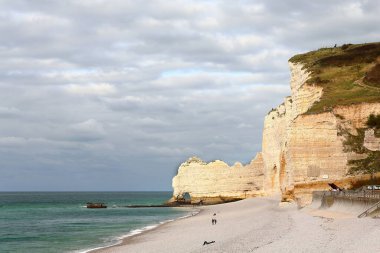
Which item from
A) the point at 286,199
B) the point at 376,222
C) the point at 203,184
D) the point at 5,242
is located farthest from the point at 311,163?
the point at 203,184

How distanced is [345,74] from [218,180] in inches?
2010

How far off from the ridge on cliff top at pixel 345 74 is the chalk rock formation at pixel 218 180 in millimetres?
32821

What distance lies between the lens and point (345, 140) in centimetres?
5344

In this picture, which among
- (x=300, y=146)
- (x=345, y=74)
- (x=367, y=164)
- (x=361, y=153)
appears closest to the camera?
(x=367, y=164)

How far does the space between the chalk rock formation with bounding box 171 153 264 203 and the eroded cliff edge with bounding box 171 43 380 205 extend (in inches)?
150

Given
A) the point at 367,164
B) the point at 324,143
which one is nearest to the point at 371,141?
the point at 367,164

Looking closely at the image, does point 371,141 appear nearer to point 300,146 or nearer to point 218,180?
point 300,146

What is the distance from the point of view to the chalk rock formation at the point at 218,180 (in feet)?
371

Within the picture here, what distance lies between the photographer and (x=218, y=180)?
11762 centimetres

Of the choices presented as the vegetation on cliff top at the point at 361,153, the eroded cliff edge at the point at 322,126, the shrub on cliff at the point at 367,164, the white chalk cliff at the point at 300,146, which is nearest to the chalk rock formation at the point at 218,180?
the white chalk cliff at the point at 300,146

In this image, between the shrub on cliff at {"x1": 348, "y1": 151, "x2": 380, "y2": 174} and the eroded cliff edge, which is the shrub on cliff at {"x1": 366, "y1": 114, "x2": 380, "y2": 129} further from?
the shrub on cliff at {"x1": 348, "y1": 151, "x2": 380, "y2": 174}

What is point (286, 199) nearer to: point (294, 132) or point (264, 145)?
point (294, 132)

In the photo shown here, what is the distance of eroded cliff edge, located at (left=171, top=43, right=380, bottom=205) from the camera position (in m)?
52.8

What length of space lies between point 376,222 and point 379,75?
44.5m
